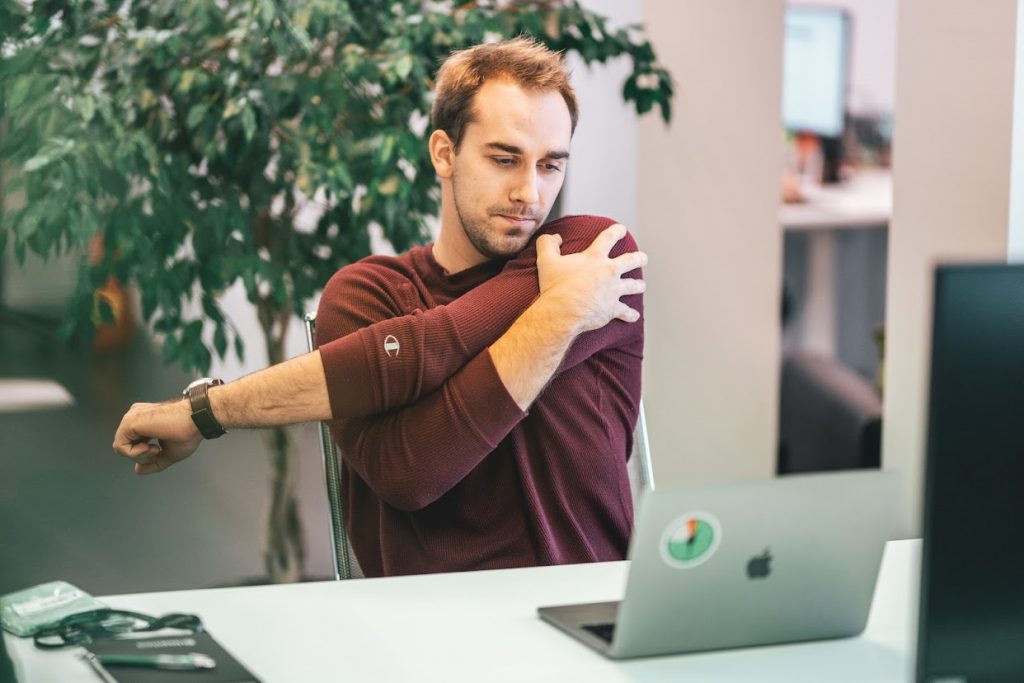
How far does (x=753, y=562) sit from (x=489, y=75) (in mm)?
975

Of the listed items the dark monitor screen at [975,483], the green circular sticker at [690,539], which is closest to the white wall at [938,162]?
the green circular sticker at [690,539]

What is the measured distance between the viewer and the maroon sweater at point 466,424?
164 cm

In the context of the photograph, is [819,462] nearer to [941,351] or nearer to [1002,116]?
[1002,116]

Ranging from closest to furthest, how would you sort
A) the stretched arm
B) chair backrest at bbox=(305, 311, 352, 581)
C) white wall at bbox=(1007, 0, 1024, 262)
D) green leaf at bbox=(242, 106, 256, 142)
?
the stretched arm < chair backrest at bbox=(305, 311, 352, 581) < green leaf at bbox=(242, 106, 256, 142) < white wall at bbox=(1007, 0, 1024, 262)

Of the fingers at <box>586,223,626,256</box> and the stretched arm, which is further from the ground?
the fingers at <box>586,223,626,256</box>

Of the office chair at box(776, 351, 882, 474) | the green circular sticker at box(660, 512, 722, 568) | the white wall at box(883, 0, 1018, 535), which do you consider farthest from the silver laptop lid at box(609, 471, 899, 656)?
the office chair at box(776, 351, 882, 474)

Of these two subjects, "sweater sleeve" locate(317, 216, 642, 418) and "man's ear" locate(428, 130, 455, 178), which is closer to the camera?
"sweater sleeve" locate(317, 216, 642, 418)

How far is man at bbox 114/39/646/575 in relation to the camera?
1637 millimetres

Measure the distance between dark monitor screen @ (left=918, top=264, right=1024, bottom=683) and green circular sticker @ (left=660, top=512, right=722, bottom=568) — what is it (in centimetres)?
25

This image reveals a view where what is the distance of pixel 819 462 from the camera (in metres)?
3.99

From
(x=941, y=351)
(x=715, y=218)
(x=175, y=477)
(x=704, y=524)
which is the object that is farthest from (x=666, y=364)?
(x=941, y=351)

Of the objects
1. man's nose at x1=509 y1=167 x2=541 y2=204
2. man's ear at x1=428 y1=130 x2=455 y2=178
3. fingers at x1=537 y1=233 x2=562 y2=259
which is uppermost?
man's ear at x1=428 y1=130 x2=455 y2=178

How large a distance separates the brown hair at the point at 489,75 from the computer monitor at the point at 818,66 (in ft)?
13.7

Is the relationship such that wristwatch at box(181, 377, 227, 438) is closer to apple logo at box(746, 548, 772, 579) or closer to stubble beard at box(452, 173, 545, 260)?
stubble beard at box(452, 173, 545, 260)
